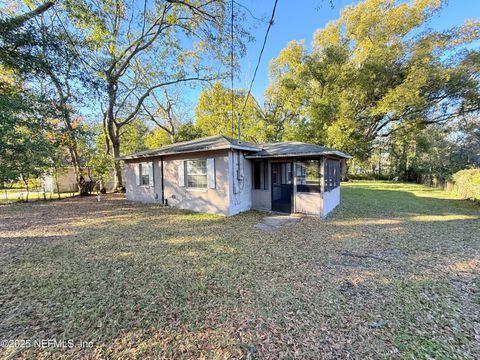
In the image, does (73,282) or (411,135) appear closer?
(73,282)

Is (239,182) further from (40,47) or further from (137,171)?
(40,47)

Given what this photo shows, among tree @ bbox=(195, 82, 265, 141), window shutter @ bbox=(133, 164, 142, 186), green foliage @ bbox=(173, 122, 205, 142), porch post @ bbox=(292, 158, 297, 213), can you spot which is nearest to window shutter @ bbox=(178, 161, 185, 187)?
window shutter @ bbox=(133, 164, 142, 186)

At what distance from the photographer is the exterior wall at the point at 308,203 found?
24.6 feet

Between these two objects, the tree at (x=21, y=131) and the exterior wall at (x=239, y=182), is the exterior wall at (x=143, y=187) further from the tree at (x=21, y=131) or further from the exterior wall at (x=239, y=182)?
the exterior wall at (x=239, y=182)

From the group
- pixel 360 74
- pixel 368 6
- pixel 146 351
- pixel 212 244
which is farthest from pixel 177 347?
pixel 368 6

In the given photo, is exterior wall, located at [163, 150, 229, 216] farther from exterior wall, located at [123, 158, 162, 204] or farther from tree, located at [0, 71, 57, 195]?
tree, located at [0, 71, 57, 195]

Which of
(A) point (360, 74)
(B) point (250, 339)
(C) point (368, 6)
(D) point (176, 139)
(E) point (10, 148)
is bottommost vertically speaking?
(B) point (250, 339)

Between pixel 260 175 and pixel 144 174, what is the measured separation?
6174 mm

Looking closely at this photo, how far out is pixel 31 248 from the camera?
4812mm

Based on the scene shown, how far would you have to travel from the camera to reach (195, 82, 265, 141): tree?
19.9 metres

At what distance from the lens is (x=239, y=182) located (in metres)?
8.05

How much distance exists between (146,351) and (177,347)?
290 mm

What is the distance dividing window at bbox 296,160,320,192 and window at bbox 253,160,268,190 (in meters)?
1.31

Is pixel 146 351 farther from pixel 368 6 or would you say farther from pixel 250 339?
pixel 368 6
